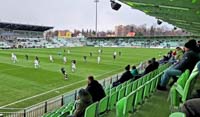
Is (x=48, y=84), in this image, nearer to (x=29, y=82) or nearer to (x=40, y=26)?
(x=29, y=82)

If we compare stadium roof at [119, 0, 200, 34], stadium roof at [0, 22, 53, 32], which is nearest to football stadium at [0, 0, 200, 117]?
stadium roof at [119, 0, 200, 34]

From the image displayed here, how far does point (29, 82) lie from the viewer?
22641mm

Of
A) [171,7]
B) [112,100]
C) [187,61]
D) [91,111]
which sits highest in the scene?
[171,7]

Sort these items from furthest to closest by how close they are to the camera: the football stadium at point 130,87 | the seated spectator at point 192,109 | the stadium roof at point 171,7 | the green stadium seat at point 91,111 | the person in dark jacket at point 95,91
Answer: the stadium roof at point 171,7 < the person in dark jacket at point 95,91 < the football stadium at point 130,87 < the green stadium seat at point 91,111 < the seated spectator at point 192,109

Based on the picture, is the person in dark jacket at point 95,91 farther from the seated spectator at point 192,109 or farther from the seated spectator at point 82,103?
the seated spectator at point 192,109

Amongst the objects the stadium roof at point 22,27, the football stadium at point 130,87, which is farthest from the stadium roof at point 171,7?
the stadium roof at point 22,27

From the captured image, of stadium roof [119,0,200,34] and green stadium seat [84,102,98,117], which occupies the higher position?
stadium roof [119,0,200,34]

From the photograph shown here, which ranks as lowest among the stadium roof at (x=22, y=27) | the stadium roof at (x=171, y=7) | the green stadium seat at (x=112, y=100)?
the green stadium seat at (x=112, y=100)

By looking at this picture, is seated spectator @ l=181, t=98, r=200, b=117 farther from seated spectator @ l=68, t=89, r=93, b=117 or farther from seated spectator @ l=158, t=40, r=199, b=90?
seated spectator @ l=158, t=40, r=199, b=90

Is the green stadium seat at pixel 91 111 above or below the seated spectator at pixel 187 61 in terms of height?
below

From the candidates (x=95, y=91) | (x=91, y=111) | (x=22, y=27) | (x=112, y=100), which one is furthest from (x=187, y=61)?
(x=22, y=27)

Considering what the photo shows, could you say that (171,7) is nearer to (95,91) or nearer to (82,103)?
→ (95,91)

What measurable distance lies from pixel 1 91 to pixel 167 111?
579 inches

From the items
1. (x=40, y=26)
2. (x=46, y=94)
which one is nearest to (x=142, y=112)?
(x=46, y=94)
